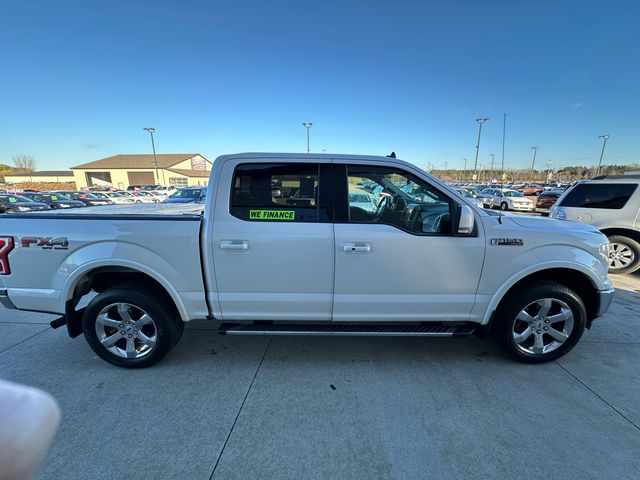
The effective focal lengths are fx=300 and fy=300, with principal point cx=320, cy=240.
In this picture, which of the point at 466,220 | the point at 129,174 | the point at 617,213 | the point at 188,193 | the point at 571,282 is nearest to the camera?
the point at 466,220

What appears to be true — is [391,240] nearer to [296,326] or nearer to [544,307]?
[296,326]

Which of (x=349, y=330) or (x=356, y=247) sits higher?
(x=356, y=247)

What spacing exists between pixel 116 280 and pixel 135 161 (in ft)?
257

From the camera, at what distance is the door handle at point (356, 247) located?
2.68 meters

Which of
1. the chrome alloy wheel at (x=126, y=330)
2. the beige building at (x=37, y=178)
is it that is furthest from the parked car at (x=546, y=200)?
the beige building at (x=37, y=178)

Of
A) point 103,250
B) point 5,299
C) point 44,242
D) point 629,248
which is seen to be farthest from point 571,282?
point 5,299

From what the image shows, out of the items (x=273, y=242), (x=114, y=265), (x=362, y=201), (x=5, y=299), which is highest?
(x=362, y=201)

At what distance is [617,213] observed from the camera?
20.6 ft

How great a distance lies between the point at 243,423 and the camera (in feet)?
7.55

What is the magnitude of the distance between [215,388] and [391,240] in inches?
81.2

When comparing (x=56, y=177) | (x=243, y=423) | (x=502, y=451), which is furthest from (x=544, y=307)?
(x=56, y=177)

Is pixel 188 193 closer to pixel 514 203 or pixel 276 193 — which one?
pixel 276 193

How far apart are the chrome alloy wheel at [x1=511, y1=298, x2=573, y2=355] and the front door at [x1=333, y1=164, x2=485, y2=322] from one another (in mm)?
601

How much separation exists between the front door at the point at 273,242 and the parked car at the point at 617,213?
694 centimetres
